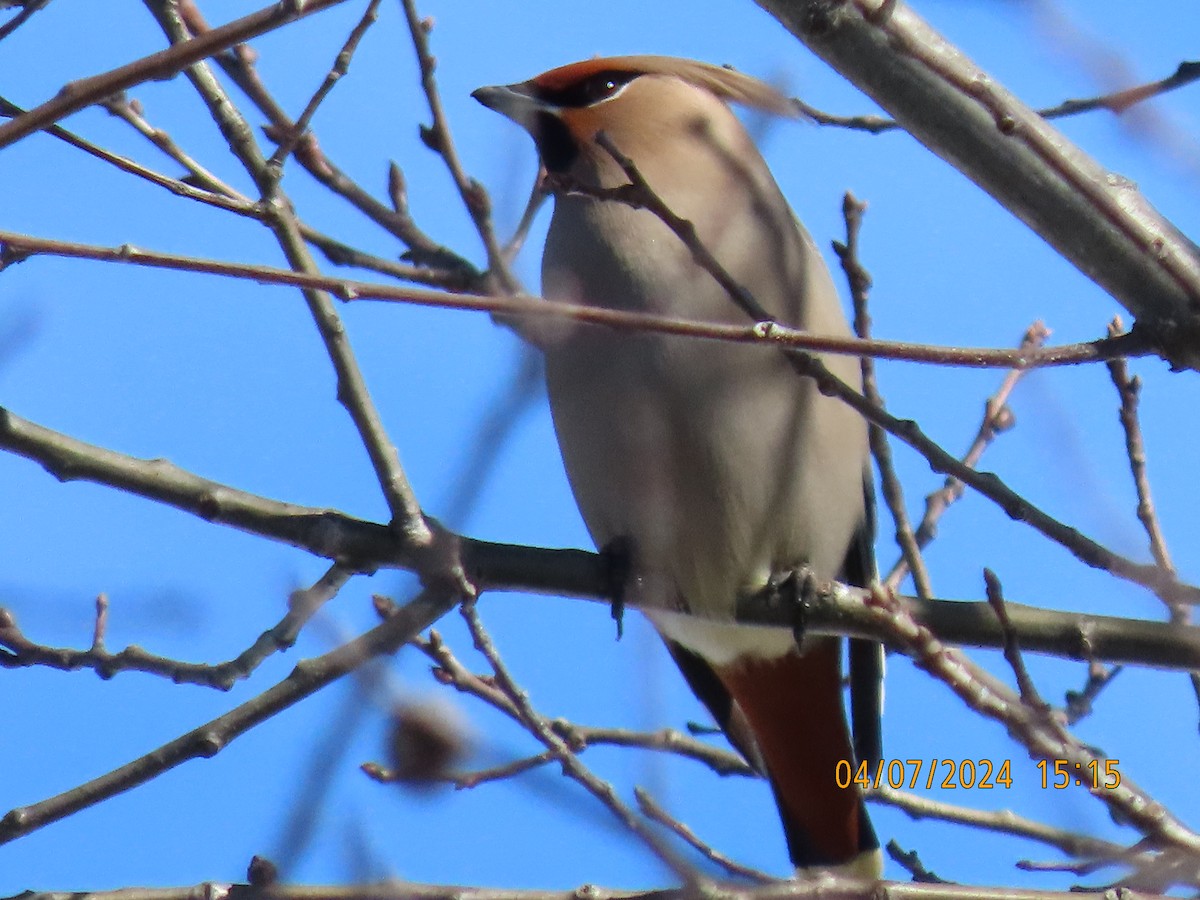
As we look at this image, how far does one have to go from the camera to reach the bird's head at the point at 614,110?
316cm

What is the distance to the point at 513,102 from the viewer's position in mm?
3252

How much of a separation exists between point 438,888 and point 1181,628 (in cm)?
105

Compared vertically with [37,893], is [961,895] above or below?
below

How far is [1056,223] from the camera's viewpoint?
188 cm

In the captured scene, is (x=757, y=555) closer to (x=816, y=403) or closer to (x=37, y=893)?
(x=816, y=403)

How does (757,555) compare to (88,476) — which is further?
(757,555)

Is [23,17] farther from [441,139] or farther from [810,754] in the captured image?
[810,754]

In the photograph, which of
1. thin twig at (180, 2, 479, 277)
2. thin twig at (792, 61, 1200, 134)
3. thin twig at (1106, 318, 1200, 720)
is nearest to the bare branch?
thin twig at (792, 61, 1200, 134)

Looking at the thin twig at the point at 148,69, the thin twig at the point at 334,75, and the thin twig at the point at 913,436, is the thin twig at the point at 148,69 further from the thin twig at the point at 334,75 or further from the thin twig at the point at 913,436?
the thin twig at the point at 334,75

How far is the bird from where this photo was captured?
2.87 meters

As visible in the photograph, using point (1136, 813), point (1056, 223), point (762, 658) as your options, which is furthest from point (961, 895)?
point (762, 658)

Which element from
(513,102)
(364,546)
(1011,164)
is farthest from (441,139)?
(1011,164)

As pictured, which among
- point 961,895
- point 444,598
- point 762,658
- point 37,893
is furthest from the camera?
point 762,658

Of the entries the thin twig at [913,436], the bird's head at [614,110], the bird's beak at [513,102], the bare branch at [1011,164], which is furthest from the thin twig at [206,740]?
the bird's beak at [513,102]
